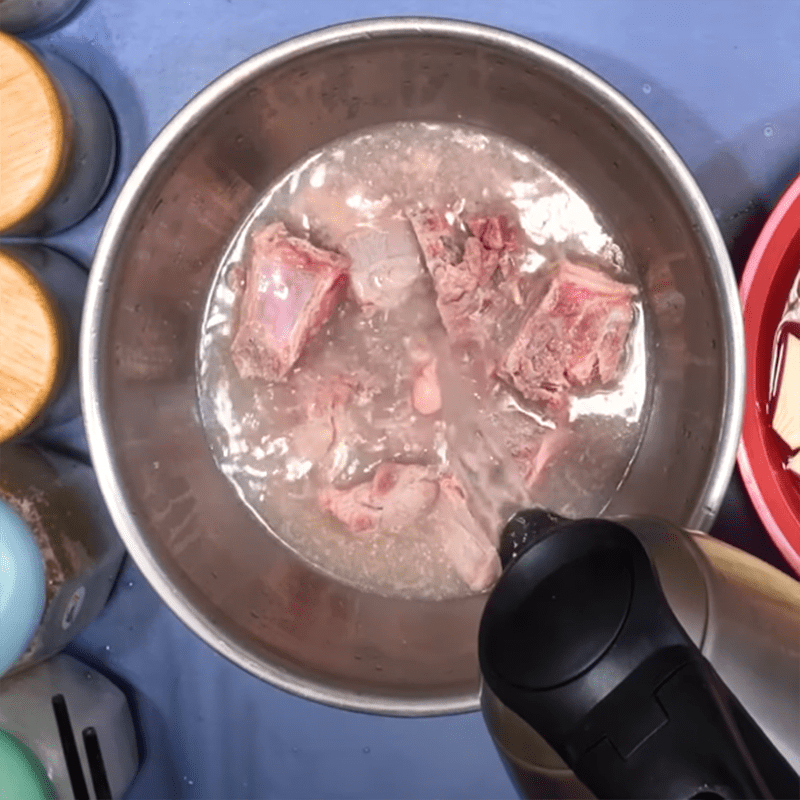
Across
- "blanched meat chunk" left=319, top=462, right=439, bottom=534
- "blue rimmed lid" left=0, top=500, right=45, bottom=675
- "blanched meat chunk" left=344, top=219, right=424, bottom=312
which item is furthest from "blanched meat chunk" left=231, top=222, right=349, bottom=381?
"blue rimmed lid" left=0, top=500, right=45, bottom=675

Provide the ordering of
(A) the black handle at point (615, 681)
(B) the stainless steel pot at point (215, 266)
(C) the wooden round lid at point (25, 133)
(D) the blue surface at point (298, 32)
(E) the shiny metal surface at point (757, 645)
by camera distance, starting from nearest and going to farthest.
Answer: (A) the black handle at point (615, 681), (E) the shiny metal surface at point (757, 645), (B) the stainless steel pot at point (215, 266), (C) the wooden round lid at point (25, 133), (D) the blue surface at point (298, 32)

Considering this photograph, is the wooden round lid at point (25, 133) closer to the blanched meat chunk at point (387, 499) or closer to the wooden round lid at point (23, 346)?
the wooden round lid at point (23, 346)

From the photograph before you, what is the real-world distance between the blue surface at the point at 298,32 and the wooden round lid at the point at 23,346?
16 centimetres

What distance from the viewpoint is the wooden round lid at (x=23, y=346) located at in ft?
2.90

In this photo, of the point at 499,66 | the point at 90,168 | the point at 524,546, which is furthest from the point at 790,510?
the point at 90,168

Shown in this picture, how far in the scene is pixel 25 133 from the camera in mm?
881

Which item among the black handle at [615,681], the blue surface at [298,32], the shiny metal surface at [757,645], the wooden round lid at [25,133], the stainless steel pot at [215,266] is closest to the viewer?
the black handle at [615,681]

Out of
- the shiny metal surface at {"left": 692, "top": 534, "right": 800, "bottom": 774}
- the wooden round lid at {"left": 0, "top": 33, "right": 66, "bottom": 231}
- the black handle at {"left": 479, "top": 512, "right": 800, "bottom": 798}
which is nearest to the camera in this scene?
the black handle at {"left": 479, "top": 512, "right": 800, "bottom": 798}

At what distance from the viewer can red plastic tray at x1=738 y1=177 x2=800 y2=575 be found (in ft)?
3.01

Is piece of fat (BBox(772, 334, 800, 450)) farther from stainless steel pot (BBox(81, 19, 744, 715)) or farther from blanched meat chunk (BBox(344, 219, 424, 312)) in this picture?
blanched meat chunk (BBox(344, 219, 424, 312))

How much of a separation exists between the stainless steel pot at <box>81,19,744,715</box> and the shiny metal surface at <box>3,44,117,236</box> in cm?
15

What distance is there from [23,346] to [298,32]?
511 millimetres

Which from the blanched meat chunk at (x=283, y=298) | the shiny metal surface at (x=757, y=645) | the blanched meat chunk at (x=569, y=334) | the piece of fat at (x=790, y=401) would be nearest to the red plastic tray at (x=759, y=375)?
the piece of fat at (x=790, y=401)

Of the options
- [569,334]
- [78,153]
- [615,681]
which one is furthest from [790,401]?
[78,153]
